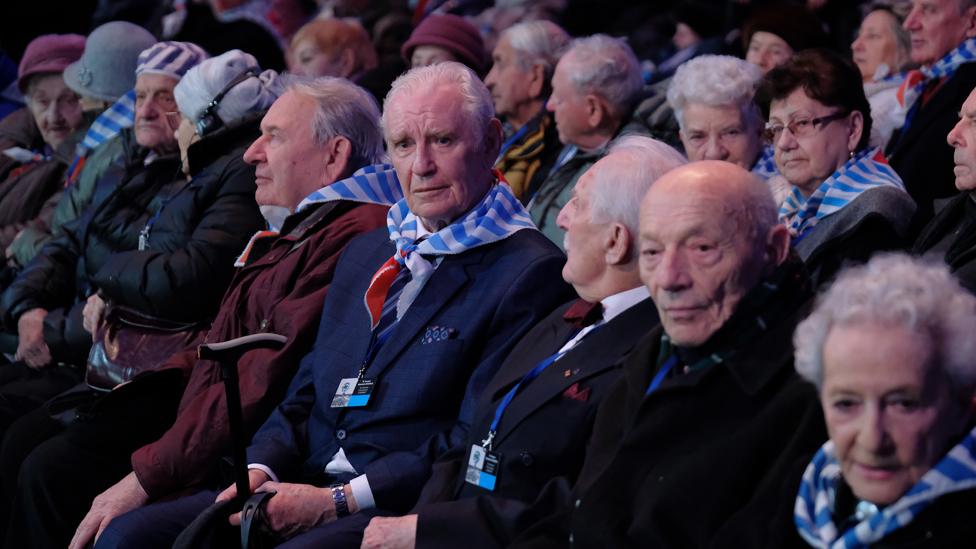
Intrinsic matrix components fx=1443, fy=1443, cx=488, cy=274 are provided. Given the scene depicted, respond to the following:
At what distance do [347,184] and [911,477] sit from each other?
2.38m

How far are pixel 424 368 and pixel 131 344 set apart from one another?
1383 millimetres

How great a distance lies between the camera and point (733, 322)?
2.73 metres

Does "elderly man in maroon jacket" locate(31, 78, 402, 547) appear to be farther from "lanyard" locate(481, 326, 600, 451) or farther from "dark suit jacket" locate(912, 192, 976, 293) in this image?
"dark suit jacket" locate(912, 192, 976, 293)

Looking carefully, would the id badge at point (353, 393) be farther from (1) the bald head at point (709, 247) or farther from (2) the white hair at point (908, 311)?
(2) the white hair at point (908, 311)

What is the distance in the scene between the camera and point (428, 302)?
371 centimetres

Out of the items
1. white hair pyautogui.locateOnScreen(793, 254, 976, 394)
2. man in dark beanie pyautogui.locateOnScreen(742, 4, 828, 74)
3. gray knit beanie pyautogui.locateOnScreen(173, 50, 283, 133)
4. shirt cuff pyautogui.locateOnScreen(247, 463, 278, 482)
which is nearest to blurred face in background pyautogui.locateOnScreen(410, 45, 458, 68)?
man in dark beanie pyautogui.locateOnScreen(742, 4, 828, 74)

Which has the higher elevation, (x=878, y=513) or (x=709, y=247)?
(x=709, y=247)

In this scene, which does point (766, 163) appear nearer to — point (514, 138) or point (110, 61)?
point (514, 138)

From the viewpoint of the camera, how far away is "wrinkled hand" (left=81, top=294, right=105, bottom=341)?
482 centimetres

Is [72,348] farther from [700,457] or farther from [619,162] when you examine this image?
[700,457]

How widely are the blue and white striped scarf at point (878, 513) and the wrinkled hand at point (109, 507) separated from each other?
7.11 feet

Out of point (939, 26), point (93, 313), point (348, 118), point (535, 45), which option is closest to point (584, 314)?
point (348, 118)

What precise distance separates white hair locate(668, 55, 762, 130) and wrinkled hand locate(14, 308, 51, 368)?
8.35 ft

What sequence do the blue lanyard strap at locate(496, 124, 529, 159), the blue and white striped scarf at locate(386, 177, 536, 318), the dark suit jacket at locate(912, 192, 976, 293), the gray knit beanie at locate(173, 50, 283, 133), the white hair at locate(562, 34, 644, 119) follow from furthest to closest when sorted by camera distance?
the blue lanyard strap at locate(496, 124, 529, 159) → the white hair at locate(562, 34, 644, 119) → the gray knit beanie at locate(173, 50, 283, 133) → the blue and white striped scarf at locate(386, 177, 536, 318) → the dark suit jacket at locate(912, 192, 976, 293)
